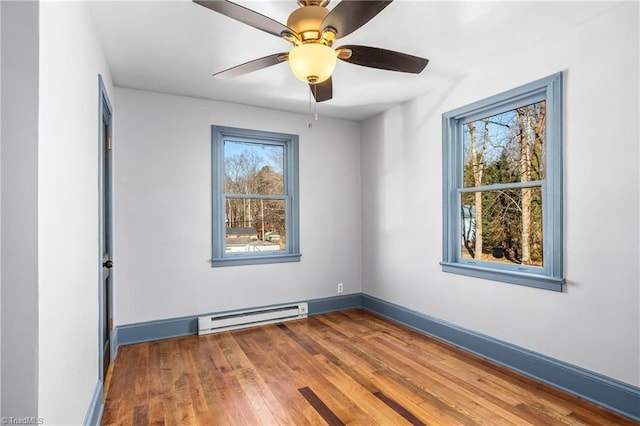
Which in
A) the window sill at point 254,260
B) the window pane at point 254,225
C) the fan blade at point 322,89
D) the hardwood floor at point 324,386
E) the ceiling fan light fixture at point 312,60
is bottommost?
the hardwood floor at point 324,386

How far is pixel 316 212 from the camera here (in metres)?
4.61

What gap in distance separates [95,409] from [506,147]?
367cm

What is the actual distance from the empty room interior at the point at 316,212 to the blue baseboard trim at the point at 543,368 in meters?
0.02

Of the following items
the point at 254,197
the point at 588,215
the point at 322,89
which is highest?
the point at 322,89

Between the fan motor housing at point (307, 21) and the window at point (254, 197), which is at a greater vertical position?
the fan motor housing at point (307, 21)

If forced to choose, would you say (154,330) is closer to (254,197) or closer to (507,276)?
(254,197)

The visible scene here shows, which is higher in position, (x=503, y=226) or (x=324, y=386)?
(x=503, y=226)

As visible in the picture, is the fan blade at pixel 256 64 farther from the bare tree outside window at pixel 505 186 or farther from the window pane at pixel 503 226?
the window pane at pixel 503 226

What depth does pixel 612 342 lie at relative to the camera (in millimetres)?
2287

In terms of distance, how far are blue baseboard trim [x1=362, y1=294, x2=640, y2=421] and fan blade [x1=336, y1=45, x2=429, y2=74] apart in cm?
238

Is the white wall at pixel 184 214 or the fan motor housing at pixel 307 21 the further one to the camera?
the white wall at pixel 184 214

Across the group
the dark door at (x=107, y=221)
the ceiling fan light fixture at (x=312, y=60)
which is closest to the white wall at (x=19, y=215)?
the ceiling fan light fixture at (x=312, y=60)

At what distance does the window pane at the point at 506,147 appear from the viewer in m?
2.84

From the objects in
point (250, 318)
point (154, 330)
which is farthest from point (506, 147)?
point (154, 330)
